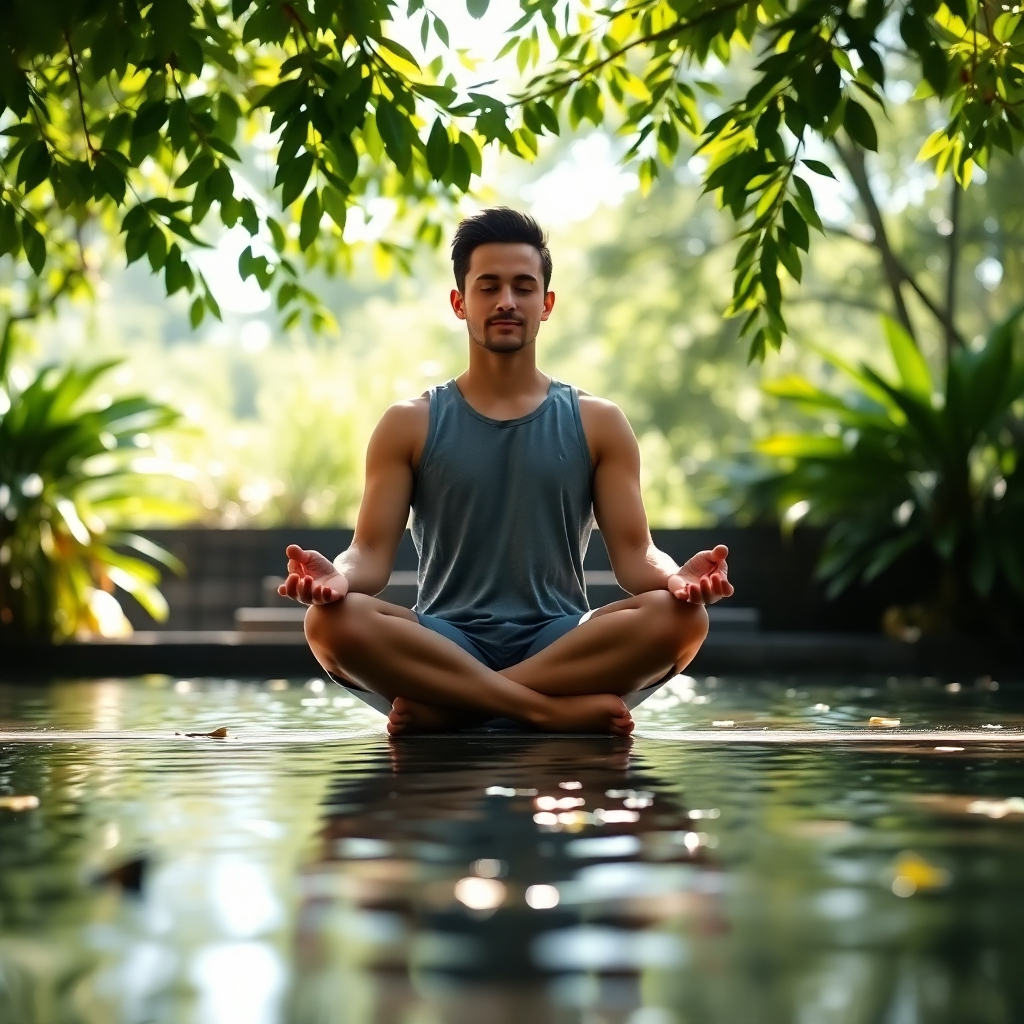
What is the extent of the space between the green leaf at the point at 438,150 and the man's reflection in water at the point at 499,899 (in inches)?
45.3

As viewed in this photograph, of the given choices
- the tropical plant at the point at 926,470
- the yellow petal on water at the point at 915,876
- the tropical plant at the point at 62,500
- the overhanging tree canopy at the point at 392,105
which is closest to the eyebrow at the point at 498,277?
the overhanging tree canopy at the point at 392,105

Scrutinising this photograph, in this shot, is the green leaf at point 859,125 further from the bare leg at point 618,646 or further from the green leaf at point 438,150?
the bare leg at point 618,646

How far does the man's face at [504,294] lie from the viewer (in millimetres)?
3486

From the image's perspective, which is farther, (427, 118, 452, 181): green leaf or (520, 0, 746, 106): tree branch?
(520, 0, 746, 106): tree branch

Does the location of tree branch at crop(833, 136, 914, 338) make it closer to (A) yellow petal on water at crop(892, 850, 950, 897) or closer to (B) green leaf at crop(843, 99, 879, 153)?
Result: (B) green leaf at crop(843, 99, 879, 153)

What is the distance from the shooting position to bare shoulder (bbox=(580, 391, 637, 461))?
3537 mm

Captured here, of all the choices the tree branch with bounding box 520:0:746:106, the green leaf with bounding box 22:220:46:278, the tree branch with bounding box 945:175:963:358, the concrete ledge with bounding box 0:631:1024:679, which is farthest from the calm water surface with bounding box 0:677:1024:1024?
the tree branch with bounding box 945:175:963:358

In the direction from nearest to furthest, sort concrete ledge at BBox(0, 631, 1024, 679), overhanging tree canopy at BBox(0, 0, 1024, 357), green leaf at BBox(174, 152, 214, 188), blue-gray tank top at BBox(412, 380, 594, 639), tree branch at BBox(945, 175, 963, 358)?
overhanging tree canopy at BBox(0, 0, 1024, 357), green leaf at BBox(174, 152, 214, 188), blue-gray tank top at BBox(412, 380, 594, 639), concrete ledge at BBox(0, 631, 1024, 679), tree branch at BBox(945, 175, 963, 358)

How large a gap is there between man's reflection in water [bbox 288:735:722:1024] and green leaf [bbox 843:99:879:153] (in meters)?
1.28

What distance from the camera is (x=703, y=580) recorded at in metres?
3.13

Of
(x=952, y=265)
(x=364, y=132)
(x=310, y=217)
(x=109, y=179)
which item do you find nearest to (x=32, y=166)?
(x=109, y=179)

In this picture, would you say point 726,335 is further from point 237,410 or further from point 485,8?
point 237,410

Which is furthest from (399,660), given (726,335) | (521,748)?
(726,335)

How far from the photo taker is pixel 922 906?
1623 millimetres
